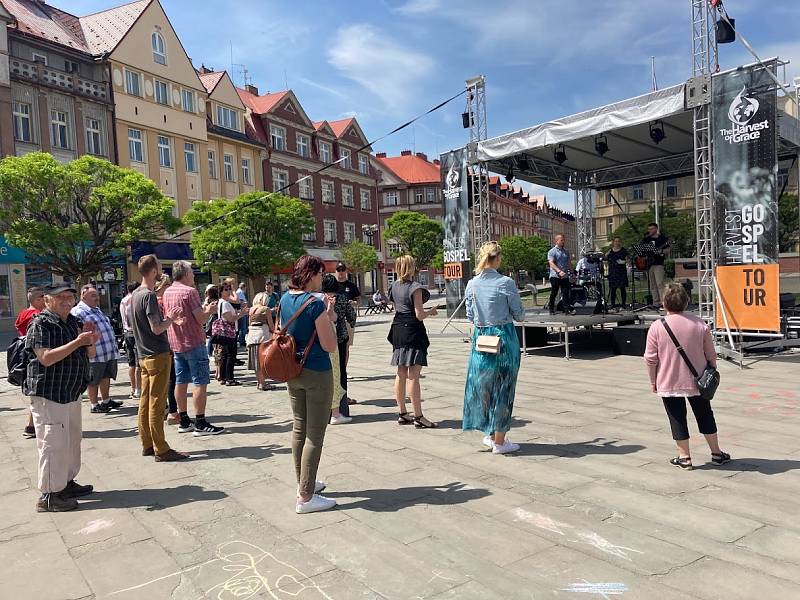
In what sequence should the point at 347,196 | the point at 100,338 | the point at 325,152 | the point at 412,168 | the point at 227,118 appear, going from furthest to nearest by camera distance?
the point at 412,168 < the point at 347,196 < the point at 325,152 < the point at 227,118 < the point at 100,338

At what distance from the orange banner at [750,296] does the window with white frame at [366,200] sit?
139 feet

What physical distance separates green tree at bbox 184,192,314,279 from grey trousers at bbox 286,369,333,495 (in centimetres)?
2341

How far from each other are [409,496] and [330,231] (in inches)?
1701

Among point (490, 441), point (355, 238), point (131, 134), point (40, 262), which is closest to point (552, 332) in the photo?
point (490, 441)

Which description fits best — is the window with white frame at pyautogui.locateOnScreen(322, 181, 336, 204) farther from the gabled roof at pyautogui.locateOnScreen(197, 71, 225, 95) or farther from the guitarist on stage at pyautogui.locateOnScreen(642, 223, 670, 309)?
the guitarist on stage at pyautogui.locateOnScreen(642, 223, 670, 309)

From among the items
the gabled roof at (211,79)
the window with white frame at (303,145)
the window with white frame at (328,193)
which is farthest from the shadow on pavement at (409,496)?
the window with white frame at (328,193)

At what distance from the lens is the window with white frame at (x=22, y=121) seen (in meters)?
24.4

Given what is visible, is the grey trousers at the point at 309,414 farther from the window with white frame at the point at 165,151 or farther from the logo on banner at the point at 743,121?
the window with white frame at the point at 165,151

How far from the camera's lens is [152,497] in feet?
14.9

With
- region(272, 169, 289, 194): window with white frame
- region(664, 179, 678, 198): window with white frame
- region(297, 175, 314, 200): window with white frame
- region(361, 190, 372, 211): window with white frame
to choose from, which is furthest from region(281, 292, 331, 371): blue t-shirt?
region(664, 179, 678, 198): window with white frame

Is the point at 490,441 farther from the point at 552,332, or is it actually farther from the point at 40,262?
the point at 40,262

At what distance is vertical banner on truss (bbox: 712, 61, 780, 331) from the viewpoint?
371 inches

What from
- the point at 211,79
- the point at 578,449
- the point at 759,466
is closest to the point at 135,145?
the point at 211,79

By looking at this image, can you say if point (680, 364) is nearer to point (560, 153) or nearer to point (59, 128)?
point (560, 153)
